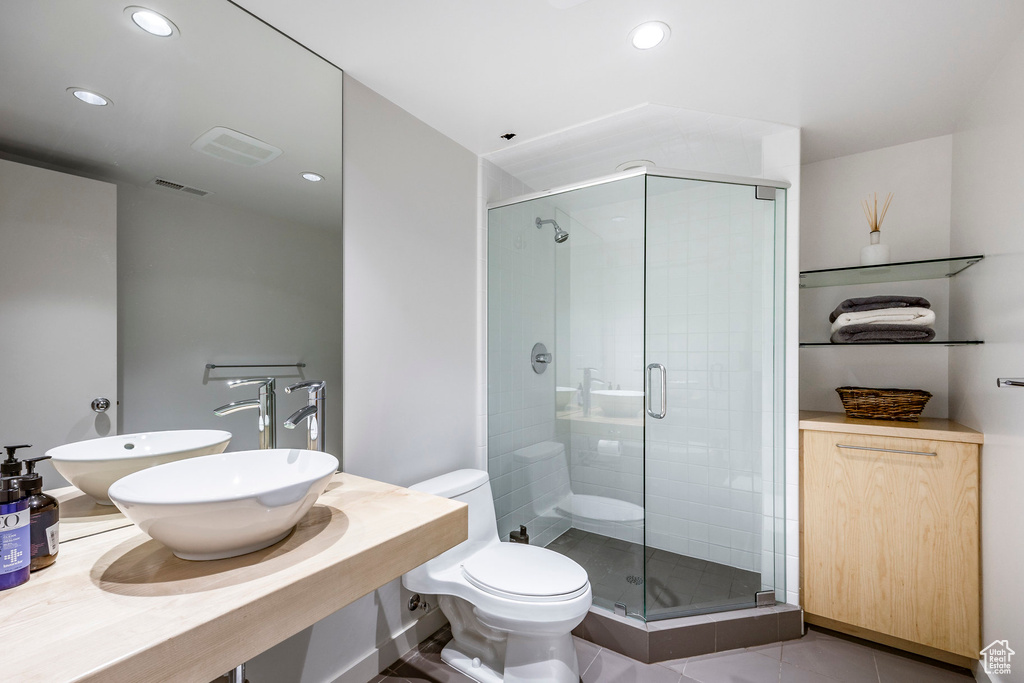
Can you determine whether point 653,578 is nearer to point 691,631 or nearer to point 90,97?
point 691,631

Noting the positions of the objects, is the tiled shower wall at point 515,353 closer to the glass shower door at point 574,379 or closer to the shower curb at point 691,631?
the glass shower door at point 574,379

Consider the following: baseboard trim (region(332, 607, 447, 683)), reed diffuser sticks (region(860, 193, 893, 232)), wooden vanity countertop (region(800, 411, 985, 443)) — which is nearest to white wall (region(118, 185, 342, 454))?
baseboard trim (region(332, 607, 447, 683))

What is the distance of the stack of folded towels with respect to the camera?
192cm

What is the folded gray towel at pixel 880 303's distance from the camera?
195cm

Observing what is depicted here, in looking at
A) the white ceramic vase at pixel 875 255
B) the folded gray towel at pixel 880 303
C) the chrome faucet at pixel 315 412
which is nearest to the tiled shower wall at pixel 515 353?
the chrome faucet at pixel 315 412

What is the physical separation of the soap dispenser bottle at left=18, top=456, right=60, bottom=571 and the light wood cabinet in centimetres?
244

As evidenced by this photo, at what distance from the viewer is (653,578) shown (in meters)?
1.99

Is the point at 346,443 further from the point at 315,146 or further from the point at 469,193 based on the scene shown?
the point at 469,193

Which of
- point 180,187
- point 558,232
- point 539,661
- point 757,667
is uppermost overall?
point 558,232

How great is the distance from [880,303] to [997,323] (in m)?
0.38

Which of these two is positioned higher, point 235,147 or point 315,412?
point 235,147

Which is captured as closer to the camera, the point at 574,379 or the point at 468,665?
the point at 468,665

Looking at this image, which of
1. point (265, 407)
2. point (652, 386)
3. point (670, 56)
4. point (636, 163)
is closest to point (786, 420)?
point (652, 386)

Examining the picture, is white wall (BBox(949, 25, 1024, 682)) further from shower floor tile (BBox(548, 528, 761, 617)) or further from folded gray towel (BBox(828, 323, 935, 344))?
shower floor tile (BBox(548, 528, 761, 617))
